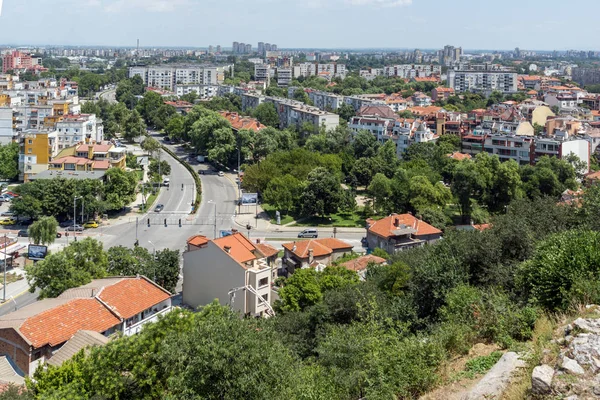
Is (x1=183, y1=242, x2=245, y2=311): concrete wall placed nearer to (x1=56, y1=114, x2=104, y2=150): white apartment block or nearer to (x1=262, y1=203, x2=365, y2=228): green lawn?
(x1=262, y1=203, x2=365, y2=228): green lawn

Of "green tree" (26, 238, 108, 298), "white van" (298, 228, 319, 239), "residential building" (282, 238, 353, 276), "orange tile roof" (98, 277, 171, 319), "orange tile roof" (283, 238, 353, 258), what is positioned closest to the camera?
"orange tile roof" (98, 277, 171, 319)

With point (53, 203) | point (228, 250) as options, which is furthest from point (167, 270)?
point (53, 203)

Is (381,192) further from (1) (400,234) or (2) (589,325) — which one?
(2) (589,325)

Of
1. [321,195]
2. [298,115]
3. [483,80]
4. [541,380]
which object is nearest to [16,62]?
[298,115]

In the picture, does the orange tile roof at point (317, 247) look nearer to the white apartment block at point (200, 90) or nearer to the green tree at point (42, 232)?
the green tree at point (42, 232)

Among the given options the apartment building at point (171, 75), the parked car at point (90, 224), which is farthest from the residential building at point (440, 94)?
the parked car at point (90, 224)

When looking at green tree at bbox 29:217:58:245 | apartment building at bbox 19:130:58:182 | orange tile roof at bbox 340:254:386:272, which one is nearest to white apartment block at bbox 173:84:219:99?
apartment building at bbox 19:130:58:182
